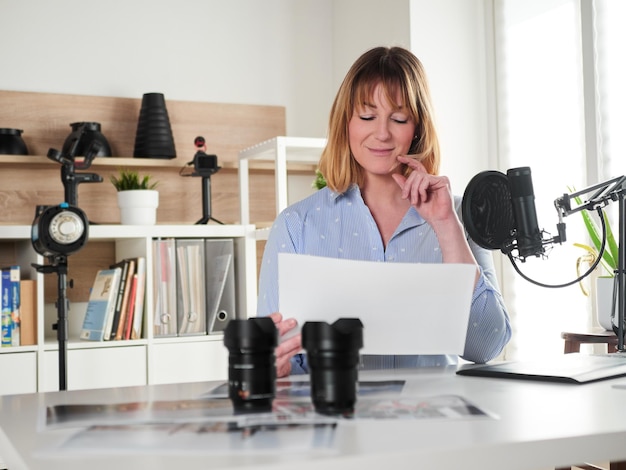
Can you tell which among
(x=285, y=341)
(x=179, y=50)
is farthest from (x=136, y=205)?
(x=285, y=341)

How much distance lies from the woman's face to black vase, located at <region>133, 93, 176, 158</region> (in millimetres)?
1596

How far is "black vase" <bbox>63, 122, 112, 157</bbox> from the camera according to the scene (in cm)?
307

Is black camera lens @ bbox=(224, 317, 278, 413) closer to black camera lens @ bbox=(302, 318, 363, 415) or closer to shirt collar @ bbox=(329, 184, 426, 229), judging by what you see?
black camera lens @ bbox=(302, 318, 363, 415)

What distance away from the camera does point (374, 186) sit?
1852mm

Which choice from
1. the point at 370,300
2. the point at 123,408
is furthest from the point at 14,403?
the point at 370,300

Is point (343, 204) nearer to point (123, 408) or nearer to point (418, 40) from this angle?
point (123, 408)

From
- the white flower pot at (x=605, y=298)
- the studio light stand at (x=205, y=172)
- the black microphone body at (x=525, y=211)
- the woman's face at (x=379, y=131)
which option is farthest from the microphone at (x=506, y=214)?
the studio light stand at (x=205, y=172)

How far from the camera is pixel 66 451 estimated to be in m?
0.81

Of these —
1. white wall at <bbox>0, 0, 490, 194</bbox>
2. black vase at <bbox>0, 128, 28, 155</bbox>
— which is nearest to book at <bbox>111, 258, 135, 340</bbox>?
black vase at <bbox>0, 128, 28, 155</bbox>

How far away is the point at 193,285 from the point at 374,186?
4.43 feet

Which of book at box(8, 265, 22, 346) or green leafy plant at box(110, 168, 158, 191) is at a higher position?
green leafy plant at box(110, 168, 158, 191)

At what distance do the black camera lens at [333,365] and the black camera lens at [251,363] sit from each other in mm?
55

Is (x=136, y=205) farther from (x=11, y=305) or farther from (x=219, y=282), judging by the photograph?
(x=11, y=305)

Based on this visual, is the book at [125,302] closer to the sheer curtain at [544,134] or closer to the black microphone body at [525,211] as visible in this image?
the sheer curtain at [544,134]
